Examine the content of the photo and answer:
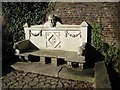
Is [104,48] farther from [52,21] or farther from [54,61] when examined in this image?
[52,21]

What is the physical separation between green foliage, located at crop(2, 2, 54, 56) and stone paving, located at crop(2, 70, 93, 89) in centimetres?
199

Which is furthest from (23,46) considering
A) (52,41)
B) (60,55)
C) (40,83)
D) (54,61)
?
(40,83)

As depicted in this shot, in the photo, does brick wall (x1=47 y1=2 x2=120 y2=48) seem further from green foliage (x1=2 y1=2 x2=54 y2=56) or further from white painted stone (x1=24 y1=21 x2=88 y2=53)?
green foliage (x1=2 y1=2 x2=54 y2=56)

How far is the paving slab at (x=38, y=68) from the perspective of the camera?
5.48 meters

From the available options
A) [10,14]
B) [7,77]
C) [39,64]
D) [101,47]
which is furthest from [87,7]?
[7,77]

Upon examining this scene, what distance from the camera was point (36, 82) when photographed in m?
5.06

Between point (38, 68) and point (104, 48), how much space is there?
7.64ft

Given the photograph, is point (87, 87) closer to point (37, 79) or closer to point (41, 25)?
point (37, 79)

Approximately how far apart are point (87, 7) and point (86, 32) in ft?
3.03

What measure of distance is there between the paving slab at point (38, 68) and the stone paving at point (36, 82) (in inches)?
4.9

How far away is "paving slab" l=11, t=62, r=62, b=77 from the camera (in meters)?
5.48

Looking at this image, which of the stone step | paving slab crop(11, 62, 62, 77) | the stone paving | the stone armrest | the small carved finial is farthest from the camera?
the small carved finial

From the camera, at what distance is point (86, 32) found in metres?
6.21

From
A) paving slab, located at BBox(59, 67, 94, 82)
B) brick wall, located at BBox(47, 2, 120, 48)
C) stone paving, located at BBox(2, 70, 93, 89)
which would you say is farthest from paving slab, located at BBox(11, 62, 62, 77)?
brick wall, located at BBox(47, 2, 120, 48)
